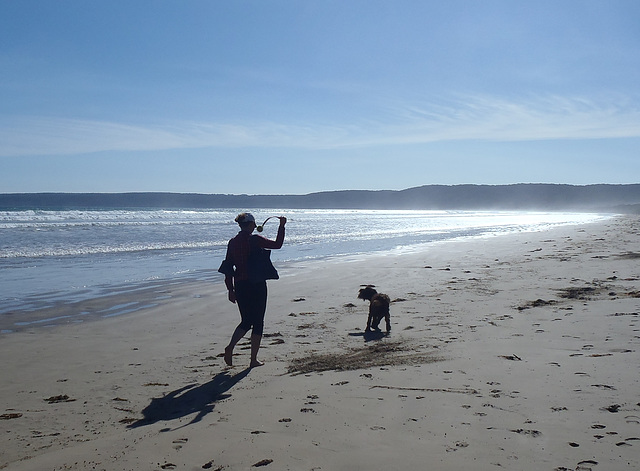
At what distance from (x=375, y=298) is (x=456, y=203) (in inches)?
5841

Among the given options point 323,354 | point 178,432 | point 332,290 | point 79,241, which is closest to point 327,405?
point 178,432

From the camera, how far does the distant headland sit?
459 ft

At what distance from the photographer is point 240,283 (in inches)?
230

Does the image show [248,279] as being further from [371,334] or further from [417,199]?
[417,199]

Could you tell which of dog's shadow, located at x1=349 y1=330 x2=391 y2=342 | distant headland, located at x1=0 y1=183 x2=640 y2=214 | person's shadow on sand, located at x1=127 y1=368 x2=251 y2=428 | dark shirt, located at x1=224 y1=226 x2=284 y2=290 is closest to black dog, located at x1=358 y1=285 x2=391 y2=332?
dog's shadow, located at x1=349 y1=330 x2=391 y2=342

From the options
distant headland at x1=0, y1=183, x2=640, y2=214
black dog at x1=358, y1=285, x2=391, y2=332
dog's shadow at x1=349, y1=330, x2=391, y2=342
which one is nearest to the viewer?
dog's shadow at x1=349, y1=330, x2=391, y2=342

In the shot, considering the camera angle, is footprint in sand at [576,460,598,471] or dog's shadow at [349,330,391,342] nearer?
footprint in sand at [576,460,598,471]

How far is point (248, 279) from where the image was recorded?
5.81 metres

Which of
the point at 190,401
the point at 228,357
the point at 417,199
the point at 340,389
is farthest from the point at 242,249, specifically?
the point at 417,199

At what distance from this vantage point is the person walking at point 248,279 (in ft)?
18.9

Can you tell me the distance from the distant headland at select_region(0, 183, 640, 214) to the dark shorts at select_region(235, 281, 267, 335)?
13305 cm

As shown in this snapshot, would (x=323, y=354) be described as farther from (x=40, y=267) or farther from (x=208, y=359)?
(x=40, y=267)

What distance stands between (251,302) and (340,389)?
64.9 inches

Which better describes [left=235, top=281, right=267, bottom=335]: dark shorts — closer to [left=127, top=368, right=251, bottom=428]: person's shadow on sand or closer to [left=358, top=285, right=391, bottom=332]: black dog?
[left=127, top=368, right=251, bottom=428]: person's shadow on sand
